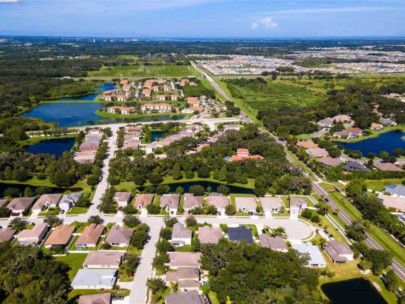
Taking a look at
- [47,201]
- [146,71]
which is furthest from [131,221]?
[146,71]

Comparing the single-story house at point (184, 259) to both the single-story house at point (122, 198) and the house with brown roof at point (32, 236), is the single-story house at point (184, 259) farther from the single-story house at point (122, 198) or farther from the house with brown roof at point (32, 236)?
the house with brown roof at point (32, 236)

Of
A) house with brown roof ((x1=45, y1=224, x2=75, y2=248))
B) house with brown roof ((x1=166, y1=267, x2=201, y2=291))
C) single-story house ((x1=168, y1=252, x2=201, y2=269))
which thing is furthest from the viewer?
house with brown roof ((x1=45, y1=224, x2=75, y2=248))

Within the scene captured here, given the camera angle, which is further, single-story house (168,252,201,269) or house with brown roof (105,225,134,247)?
house with brown roof (105,225,134,247)

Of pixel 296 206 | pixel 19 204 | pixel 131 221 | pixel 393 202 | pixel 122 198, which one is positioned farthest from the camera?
pixel 393 202

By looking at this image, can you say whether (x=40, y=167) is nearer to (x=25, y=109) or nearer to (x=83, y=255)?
(x=83, y=255)

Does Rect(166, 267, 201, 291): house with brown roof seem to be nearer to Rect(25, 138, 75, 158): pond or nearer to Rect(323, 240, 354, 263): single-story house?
Rect(323, 240, 354, 263): single-story house

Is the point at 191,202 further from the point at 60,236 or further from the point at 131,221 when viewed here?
the point at 60,236

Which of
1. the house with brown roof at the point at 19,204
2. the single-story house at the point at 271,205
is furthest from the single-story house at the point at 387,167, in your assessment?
the house with brown roof at the point at 19,204

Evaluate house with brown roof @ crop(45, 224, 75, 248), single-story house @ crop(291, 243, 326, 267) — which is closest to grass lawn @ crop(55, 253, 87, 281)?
house with brown roof @ crop(45, 224, 75, 248)
